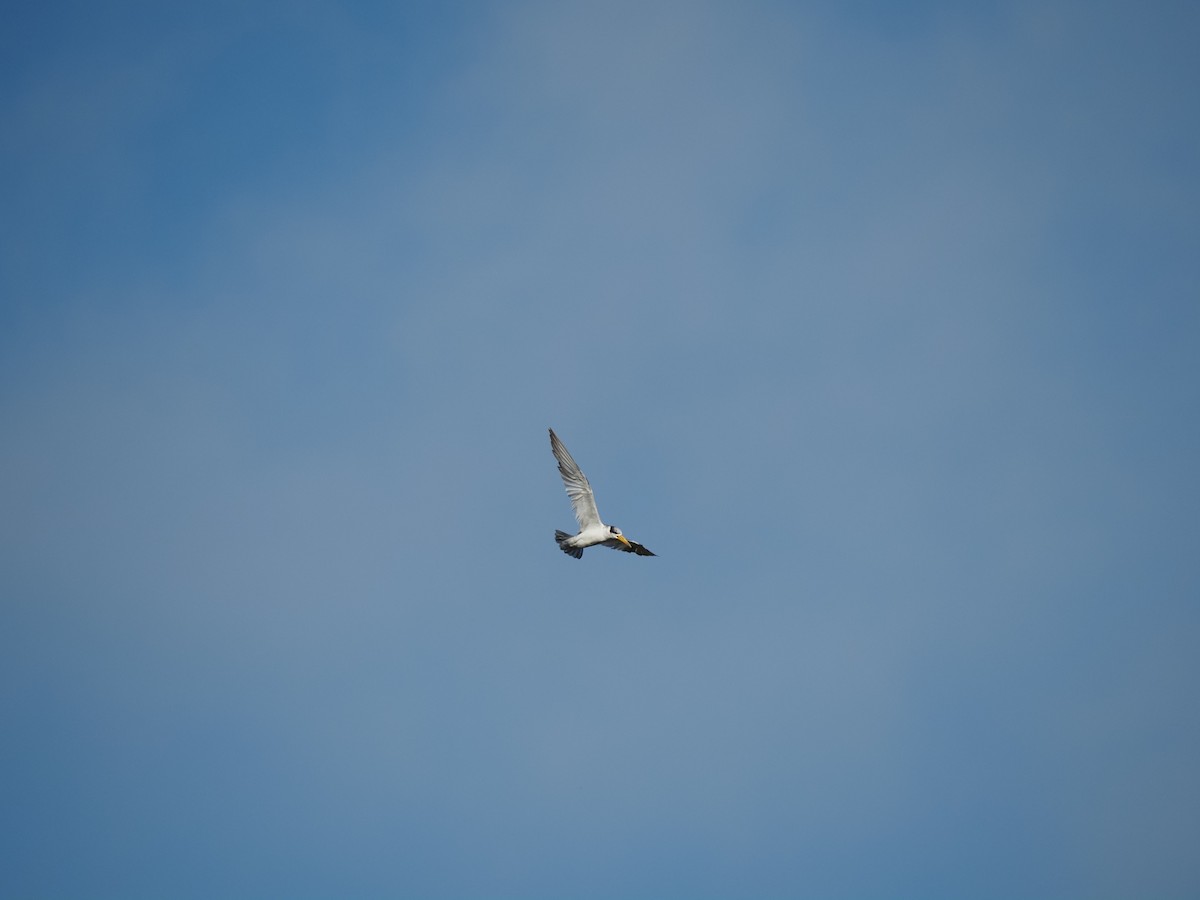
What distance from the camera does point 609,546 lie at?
181 ft

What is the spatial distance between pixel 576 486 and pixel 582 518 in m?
1.26

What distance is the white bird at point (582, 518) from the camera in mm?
53938

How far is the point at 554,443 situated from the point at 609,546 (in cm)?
453

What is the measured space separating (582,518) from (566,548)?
127 centimetres

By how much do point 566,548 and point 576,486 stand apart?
7.84ft

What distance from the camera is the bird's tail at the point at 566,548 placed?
180 feet

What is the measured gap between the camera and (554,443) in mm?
53812

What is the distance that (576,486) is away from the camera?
178ft

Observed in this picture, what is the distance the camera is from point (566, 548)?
180 feet

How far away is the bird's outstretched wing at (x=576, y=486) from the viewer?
177 feet

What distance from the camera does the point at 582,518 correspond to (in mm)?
54594

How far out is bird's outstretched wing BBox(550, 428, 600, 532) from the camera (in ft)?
177

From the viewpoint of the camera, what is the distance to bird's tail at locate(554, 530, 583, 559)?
180 ft
